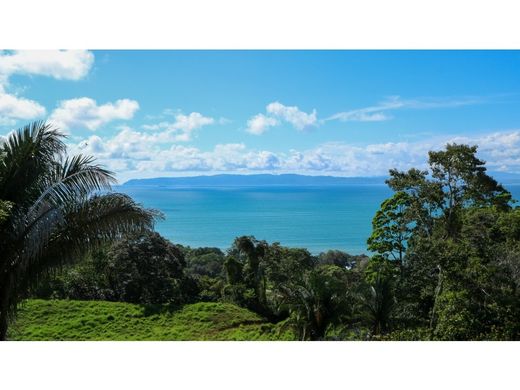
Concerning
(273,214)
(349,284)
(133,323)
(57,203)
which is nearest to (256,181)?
(349,284)

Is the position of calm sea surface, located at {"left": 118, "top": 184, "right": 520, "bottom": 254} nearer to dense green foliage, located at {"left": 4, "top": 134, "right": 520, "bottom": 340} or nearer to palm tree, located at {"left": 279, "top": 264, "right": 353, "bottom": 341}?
dense green foliage, located at {"left": 4, "top": 134, "right": 520, "bottom": 340}

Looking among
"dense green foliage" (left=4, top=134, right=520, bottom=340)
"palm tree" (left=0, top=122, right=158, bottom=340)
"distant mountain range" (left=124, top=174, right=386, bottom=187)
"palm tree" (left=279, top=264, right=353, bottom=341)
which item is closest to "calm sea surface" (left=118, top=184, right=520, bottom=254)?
"distant mountain range" (left=124, top=174, right=386, bottom=187)

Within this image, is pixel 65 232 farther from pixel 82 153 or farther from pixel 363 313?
pixel 363 313

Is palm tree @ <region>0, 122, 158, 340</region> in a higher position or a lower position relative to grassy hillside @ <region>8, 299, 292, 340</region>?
higher

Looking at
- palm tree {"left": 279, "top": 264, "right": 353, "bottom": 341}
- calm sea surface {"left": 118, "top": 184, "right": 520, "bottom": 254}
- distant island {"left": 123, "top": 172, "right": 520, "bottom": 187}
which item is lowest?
palm tree {"left": 279, "top": 264, "right": 353, "bottom": 341}

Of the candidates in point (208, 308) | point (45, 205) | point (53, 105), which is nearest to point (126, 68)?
point (53, 105)

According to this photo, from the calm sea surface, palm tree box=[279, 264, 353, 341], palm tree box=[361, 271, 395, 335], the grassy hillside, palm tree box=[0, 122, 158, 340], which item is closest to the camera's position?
palm tree box=[0, 122, 158, 340]

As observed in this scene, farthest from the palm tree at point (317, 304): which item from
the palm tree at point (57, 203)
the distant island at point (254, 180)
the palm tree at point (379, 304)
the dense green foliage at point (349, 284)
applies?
the distant island at point (254, 180)
